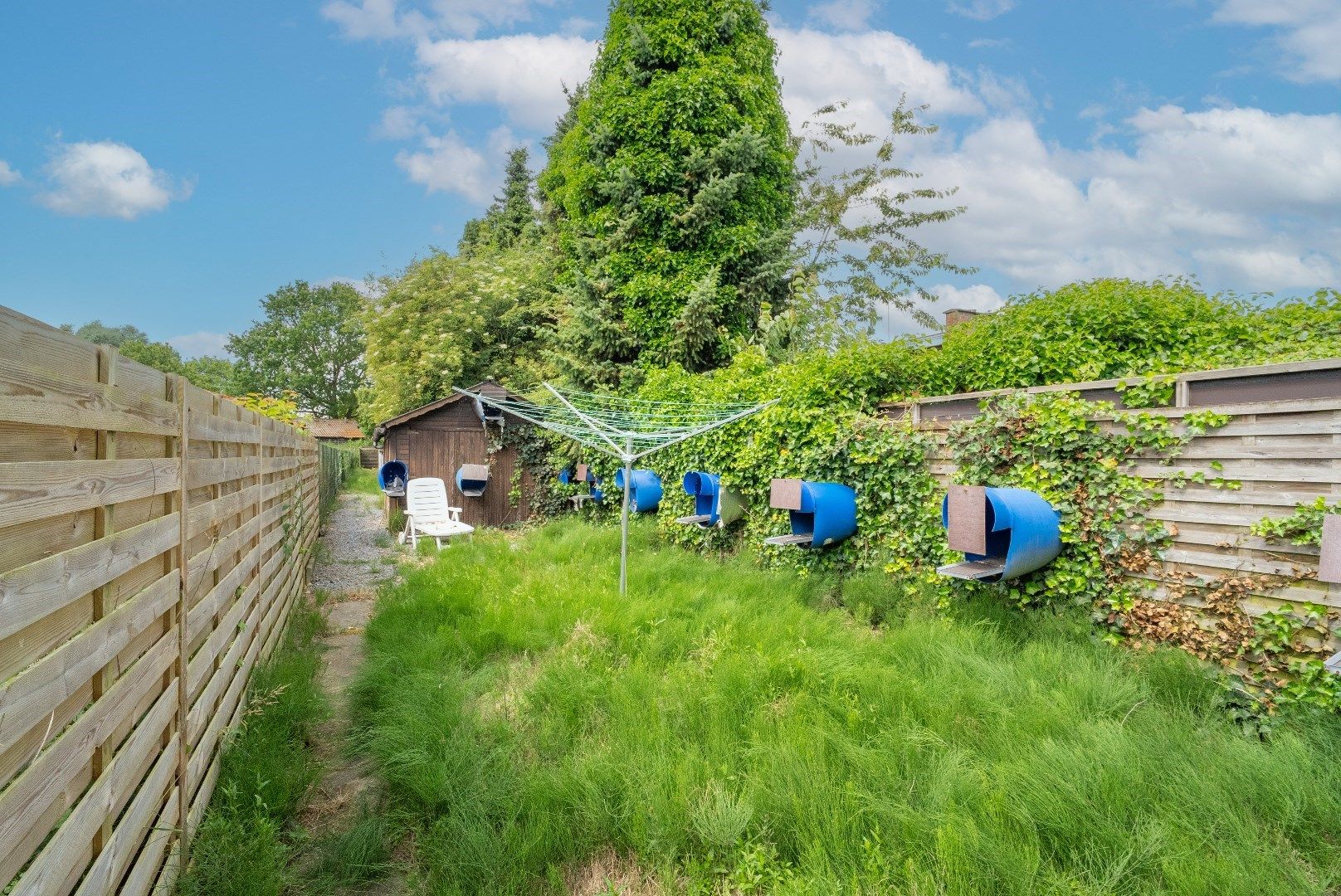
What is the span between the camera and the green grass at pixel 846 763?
2.26 m

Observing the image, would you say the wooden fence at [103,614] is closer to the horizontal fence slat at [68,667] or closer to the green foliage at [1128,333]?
the horizontal fence slat at [68,667]

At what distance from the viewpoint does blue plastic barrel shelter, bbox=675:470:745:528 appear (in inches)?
307

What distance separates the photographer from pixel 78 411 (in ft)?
4.93

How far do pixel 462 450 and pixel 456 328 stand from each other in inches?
285

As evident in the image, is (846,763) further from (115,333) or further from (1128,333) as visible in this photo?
(115,333)

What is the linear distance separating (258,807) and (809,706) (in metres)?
2.39

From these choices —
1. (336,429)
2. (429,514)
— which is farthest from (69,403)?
(336,429)

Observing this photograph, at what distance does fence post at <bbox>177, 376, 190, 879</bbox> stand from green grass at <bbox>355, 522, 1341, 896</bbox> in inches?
31.2

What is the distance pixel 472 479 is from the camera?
44.4ft

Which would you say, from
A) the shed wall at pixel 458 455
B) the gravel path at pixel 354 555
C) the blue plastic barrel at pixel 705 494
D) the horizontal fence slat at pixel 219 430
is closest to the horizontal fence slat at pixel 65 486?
the horizontal fence slat at pixel 219 430

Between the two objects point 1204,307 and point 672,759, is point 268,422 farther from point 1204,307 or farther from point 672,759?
point 1204,307

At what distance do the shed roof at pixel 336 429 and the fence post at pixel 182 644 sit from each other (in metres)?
46.3

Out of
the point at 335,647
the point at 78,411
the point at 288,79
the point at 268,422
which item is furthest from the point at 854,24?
the point at 78,411

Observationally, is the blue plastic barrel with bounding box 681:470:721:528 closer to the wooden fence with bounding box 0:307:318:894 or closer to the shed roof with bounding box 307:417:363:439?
the wooden fence with bounding box 0:307:318:894
